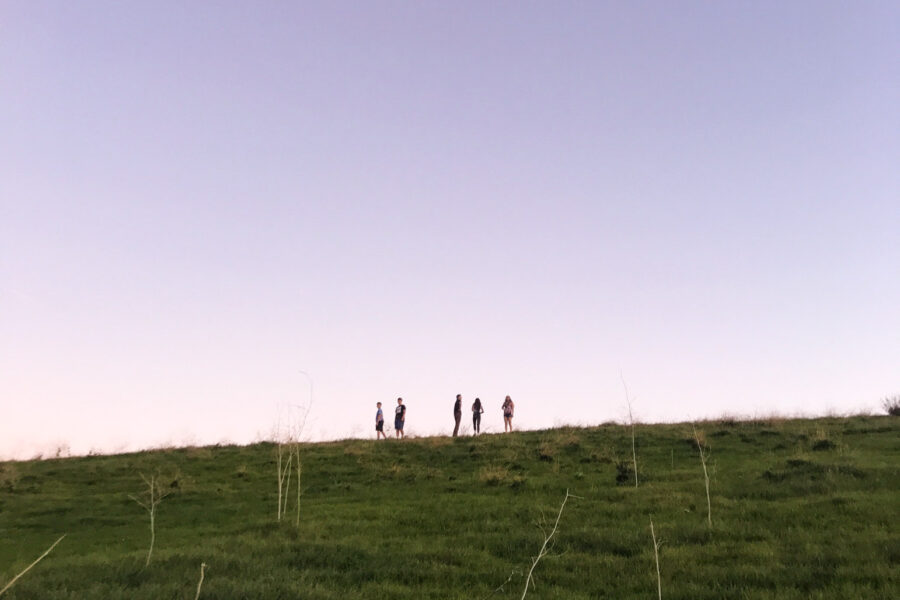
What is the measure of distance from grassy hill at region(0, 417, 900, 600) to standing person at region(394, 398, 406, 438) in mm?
4986

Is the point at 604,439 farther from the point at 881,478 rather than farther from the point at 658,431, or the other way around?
the point at 881,478

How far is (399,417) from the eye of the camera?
35.3m

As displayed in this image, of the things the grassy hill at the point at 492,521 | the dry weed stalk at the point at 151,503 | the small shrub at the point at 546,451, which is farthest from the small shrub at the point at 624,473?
the dry weed stalk at the point at 151,503

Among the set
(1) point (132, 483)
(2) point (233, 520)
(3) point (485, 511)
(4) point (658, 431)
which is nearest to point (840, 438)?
(4) point (658, 431)

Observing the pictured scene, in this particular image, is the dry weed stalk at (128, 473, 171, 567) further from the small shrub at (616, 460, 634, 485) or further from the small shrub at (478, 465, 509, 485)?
the small shrub at (616, 460, 634, 485)

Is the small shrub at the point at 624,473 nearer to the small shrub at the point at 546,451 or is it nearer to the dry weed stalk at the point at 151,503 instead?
the small shrub at the point at 546,451

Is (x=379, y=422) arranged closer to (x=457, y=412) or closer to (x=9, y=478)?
(x=457, y=412)

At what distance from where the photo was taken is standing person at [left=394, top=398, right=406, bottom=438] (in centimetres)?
3506

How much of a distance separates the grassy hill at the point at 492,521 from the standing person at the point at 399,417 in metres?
4.99

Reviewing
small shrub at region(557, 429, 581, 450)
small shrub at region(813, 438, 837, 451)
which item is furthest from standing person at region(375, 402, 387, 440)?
small shrub at region(813, 438, 837, 451)

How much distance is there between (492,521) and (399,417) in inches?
796

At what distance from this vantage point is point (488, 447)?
28344mm

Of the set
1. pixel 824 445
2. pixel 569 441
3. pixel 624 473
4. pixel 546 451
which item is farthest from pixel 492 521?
pixel 824 445

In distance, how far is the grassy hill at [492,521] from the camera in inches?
410
